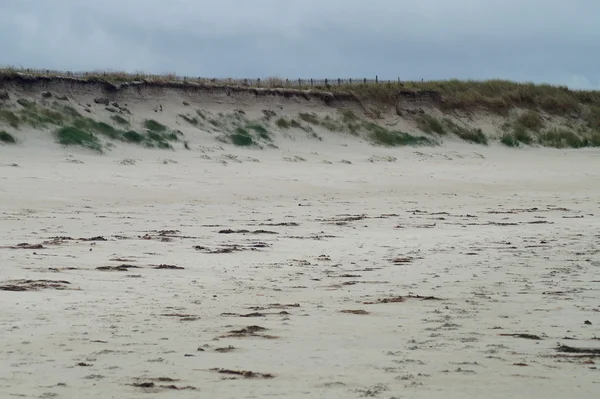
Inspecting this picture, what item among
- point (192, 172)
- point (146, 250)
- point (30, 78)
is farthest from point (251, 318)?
point (30, 78)

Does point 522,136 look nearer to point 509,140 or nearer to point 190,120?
point 509,140

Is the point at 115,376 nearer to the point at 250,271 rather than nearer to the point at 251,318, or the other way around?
the point at 251,318

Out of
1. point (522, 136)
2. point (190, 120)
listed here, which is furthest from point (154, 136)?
point (522, 136)

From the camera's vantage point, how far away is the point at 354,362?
5.03 meters

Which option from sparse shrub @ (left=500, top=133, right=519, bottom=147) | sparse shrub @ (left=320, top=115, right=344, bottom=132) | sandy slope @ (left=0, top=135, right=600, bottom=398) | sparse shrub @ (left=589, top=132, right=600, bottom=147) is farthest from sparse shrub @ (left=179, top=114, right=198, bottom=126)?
sparse shrub @ (left=589, top=132, right=600, bottom=147)

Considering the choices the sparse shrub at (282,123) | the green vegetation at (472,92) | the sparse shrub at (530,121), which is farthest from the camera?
the sparse shrub at (530,121)

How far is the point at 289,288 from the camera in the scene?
25.6 ft

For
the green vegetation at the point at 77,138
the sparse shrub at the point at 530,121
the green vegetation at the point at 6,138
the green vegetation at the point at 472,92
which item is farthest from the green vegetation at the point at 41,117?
the sparse shrub at the point at 530,121

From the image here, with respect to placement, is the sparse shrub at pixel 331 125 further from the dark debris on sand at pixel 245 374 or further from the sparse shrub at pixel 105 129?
the dark debris on sand at pixel 245 374

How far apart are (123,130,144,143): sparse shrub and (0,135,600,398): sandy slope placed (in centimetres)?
418

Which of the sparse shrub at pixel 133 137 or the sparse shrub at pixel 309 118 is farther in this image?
the sparse shrub at pixel 309 118

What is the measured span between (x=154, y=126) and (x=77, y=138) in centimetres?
358

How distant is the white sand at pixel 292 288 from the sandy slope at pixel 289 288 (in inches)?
0.9

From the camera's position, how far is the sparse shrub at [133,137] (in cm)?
2336
